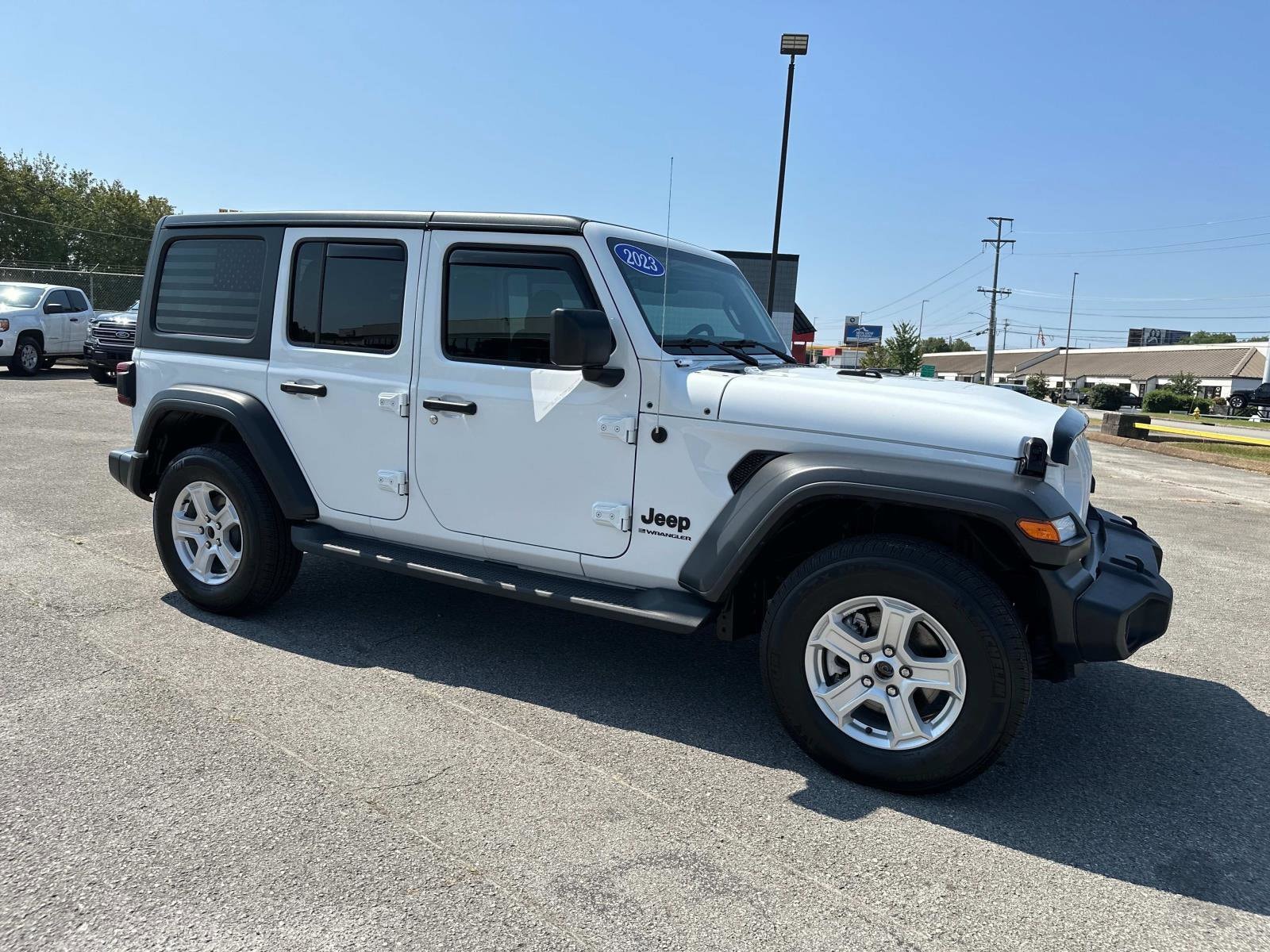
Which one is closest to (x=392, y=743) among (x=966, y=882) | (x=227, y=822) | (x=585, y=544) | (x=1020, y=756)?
(x=227, y=822)

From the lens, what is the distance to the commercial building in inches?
3236

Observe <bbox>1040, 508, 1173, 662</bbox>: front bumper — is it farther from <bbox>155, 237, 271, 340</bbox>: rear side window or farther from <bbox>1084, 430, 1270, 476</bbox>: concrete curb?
<bbox>1084, 430, 1270, 476</bbox>: concrete curb

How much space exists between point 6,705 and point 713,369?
10.1 ft

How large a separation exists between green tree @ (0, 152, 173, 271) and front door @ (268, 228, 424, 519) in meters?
69.1

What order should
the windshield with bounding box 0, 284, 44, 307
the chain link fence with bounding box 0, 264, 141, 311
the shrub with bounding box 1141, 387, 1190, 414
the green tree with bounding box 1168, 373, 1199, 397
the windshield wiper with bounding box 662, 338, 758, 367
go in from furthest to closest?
the green tree with bounding box 1168, 373, 1199, 397, the shrub with bounding box 1141, 387, 1190, 414, the chain link fence with bounding box 0, 264, 141, 311, the windshield with bounding box 0, 284, 44, 307, the windshield wiper with bounding box 662, 338, 758, 367

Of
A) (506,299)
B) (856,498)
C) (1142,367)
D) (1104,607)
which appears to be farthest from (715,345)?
(1142,367)

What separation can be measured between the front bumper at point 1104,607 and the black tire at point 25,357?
20.4 metres

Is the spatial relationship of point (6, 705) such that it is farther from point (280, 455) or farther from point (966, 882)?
point (966, 882)

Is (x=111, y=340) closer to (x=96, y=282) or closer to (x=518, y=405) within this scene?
(x=96, y=282)

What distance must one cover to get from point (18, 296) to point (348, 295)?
718 inches

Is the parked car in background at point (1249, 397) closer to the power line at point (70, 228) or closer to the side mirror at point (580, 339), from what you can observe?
the side mirror at point (580, 339)

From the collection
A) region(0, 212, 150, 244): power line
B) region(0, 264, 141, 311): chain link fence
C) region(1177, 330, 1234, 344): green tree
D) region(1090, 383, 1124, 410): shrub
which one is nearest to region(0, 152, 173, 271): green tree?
region(0, 212, 150, 244): power line

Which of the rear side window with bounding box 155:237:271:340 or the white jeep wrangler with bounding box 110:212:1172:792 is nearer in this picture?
the white jeep wrangler with bounding box 110:212:1172:792

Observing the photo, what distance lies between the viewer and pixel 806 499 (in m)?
3.15
